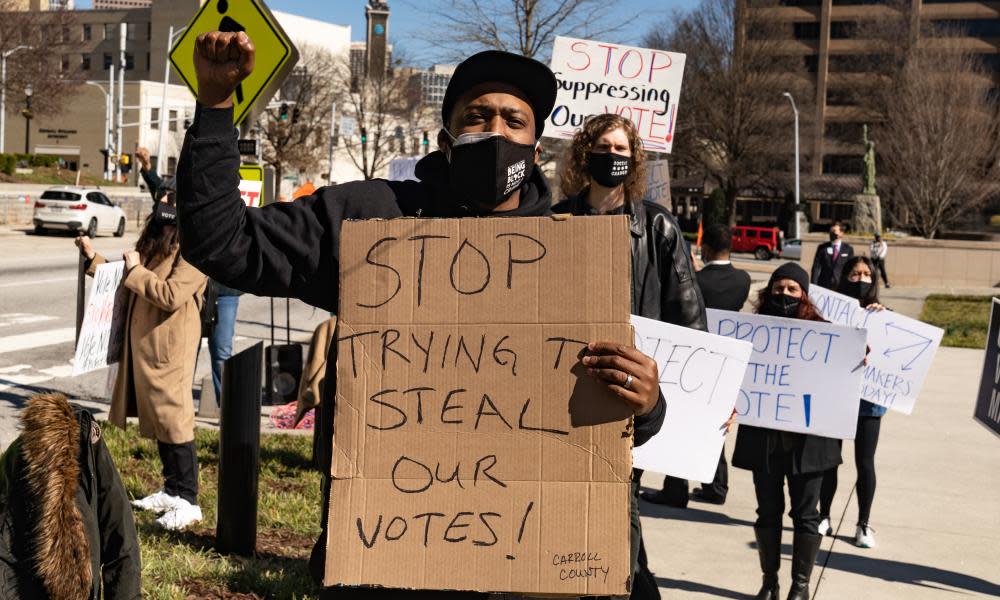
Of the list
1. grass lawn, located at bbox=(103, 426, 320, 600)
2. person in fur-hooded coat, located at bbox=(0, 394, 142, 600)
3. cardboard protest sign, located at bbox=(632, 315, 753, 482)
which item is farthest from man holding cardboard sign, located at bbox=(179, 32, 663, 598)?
grass lawn, located at bbox=(103, 426, 320, 600)

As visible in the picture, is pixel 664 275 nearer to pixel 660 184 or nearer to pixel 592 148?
pixel 592 148

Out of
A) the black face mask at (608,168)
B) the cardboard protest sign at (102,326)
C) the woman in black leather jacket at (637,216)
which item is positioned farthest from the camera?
the cardboard protest sign at (102,326)

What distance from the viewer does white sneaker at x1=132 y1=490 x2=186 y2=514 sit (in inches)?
234

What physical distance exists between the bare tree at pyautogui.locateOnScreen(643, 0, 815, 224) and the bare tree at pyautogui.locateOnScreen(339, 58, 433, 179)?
19351 mm

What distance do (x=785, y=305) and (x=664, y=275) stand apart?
187cm

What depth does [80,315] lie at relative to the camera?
292 inches

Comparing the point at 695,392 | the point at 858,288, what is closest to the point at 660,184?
the point at 858,288

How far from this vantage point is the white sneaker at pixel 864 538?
21.8 feet

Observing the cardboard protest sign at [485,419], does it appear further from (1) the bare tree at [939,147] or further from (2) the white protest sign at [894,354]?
(1) the bare tree at [939,147]

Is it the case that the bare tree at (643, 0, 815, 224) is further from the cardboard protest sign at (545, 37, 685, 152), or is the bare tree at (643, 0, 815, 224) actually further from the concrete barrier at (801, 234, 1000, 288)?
the cardboard protest sign at (545, 37, 685, 152)

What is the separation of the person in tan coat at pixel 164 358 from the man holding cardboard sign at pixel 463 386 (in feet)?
13.3

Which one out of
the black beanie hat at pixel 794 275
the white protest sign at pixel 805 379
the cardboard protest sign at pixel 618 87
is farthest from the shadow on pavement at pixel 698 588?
the cardboard protest sign at pixel 618 87

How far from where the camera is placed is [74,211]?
3269cm

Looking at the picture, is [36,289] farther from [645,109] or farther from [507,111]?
[507,111]
